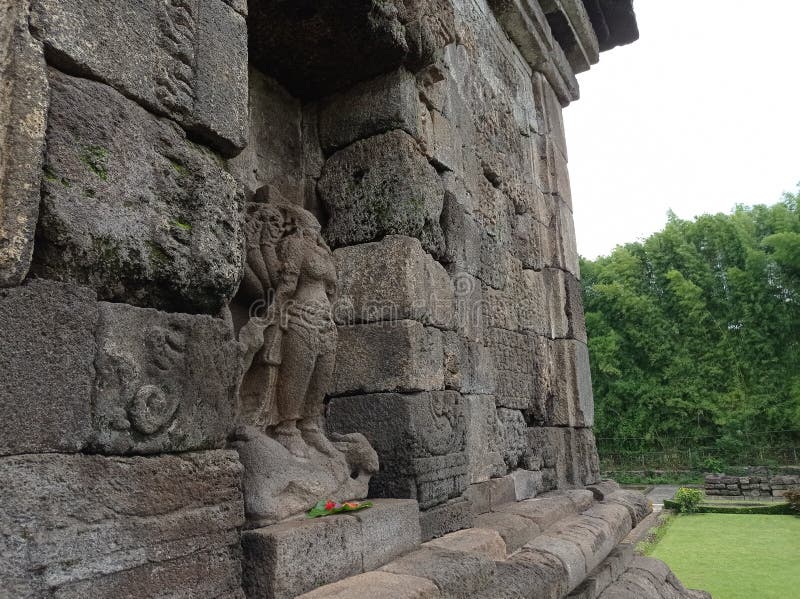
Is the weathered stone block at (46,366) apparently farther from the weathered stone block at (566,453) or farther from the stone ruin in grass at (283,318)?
the weathered stone block at (566,453)

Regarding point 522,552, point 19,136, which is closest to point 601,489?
point 522,552

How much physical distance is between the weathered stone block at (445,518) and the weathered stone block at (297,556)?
711mm

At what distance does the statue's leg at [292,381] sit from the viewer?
9.21 feet

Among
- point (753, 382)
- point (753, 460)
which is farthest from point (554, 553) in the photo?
point (753, 382)

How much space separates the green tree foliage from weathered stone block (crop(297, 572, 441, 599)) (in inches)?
785

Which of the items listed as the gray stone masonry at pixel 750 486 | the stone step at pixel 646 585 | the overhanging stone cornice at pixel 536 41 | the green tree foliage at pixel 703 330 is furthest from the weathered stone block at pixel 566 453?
the green tree foliage at pixel 703 330

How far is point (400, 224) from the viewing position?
329cm

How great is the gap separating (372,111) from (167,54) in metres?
1.81

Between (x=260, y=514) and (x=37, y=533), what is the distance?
99cm

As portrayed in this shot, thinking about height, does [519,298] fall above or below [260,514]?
above

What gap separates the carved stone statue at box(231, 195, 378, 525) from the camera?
8.96 feet

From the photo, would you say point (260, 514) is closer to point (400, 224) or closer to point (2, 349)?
point (2, 349)

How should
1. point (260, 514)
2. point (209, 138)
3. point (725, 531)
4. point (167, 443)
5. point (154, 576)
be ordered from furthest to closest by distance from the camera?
point (725, 531)
point (260, 514)
point (209, 138)
point (167, 443)
point (154, 576)

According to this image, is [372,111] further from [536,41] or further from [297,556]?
[536,41]
